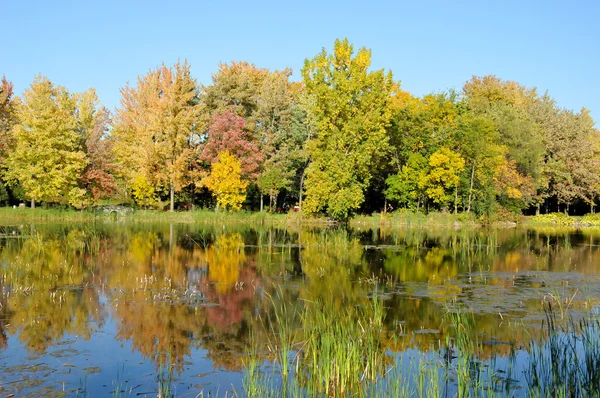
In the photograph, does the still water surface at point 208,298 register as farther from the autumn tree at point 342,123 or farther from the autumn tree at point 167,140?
the autumn tree at point 167,140

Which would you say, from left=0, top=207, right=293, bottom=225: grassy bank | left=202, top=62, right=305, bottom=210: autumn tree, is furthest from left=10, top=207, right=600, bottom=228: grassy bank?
left=202, top=62, right=305, bottom=210: autumn tree

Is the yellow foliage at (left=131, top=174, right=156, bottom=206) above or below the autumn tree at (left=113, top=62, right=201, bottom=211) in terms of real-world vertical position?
below

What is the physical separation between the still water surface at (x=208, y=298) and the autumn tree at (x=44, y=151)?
16573 mm

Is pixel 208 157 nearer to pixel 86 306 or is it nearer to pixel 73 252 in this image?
pixel 73 252

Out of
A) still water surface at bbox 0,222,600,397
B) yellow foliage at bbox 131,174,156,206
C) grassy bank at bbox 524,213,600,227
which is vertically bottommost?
still water surface at bbox 0,222,600,397

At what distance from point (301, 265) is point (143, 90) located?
41809 mm

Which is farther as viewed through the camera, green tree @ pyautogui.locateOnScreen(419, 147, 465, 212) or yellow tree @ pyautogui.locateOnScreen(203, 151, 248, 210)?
green tree @ pyautogui.locateOnScreen(419, 147, 465, 212)

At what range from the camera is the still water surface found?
311 inches

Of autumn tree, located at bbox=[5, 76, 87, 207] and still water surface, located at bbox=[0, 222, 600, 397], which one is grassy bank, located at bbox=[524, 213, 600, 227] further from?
autumn tree, located at bbox=[5, 76, 87, 207]

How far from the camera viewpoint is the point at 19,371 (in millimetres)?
7512

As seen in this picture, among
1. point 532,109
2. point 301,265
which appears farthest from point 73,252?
point 532,109

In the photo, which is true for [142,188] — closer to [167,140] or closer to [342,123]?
[167,140]

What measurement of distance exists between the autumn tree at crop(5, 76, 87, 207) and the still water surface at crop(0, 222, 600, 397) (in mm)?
16573

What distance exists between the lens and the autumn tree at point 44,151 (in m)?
39.3
